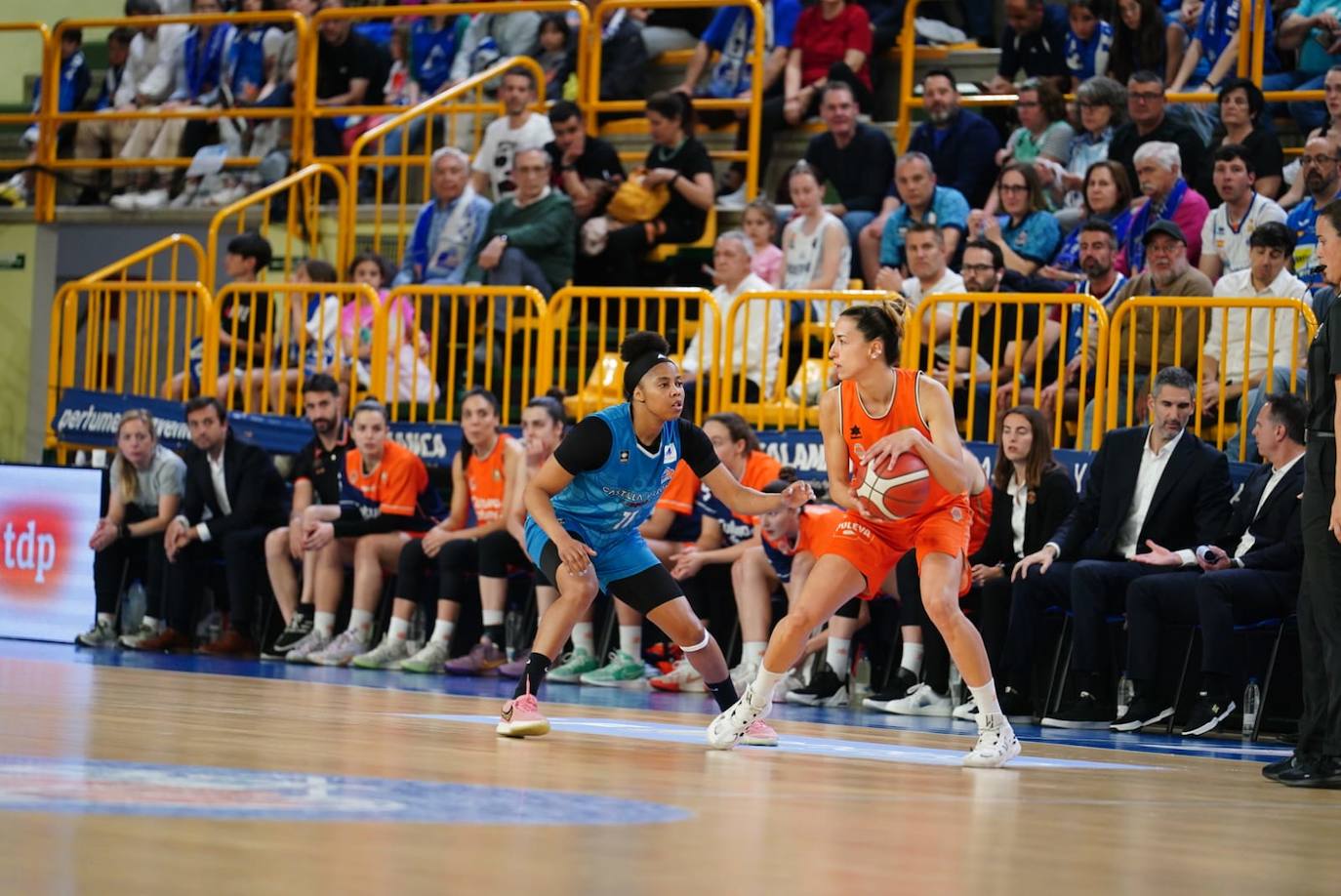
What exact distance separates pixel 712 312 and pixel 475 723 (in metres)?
4.46

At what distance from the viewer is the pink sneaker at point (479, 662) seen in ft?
38.5

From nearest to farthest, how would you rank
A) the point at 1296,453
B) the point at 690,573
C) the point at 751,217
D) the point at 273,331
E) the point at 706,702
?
the point at 1296,453, the point at 706,702, the point at 690,573, the point at 751,217, the point at 273,331

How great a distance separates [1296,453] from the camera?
9.52 m

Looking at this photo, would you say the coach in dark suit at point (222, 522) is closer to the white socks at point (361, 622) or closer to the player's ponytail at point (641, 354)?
the white socks at point (361, 622)

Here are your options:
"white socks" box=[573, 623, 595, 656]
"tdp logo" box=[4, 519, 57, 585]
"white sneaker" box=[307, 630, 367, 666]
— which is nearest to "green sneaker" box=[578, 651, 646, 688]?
"white socks" box=[573, 623, 595, 656]

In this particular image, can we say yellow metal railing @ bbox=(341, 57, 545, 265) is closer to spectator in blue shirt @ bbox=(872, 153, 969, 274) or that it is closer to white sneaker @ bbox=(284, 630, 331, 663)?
spectator in blue shirt @ bbox=(872, 153, 969, 274)

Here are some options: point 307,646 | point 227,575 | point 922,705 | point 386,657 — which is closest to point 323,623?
point 307,646

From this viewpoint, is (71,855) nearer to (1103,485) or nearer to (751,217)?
(1103,485)

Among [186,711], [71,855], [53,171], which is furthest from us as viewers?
[53,171]

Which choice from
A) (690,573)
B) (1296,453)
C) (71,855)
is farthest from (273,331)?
Result: (71,855)

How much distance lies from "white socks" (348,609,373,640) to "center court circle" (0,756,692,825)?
22.1 ft

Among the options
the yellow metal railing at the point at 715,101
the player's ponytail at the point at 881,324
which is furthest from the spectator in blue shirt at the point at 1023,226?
the player's ponytail at the point at 881,324

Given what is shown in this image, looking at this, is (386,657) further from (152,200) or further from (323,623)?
(152,200)

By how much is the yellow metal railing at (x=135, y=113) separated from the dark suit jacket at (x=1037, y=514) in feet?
27.4
